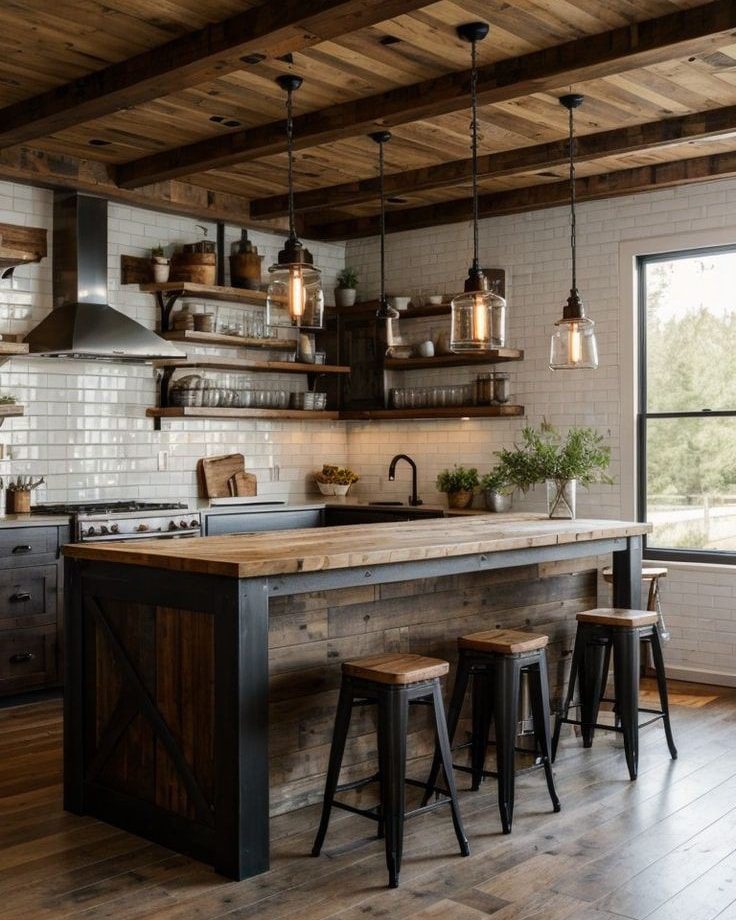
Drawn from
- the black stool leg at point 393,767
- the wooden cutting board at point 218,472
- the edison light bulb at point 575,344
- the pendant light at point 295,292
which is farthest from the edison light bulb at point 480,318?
the wooden cutting board at point 218,472

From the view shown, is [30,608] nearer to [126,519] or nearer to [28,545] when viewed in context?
[28,545]

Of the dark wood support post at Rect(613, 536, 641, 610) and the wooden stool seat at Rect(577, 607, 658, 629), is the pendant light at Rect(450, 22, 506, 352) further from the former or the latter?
the dark wood support post at Rect(613, 536, 641, 610)

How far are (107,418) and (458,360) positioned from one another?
2546mm

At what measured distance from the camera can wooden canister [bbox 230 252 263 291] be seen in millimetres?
7809

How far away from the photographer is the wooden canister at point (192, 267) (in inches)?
290

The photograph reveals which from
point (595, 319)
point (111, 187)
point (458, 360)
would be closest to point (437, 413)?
point (458, 360)

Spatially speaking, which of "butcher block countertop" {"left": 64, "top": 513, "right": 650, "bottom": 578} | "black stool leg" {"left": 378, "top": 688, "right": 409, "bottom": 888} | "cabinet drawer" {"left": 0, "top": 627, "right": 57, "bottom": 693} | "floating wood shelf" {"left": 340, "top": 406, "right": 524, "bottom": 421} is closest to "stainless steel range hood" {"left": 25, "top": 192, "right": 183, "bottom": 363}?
"cabinet drawer" {"left": 0, "top": 627, "right": 57, "bottom": 693}

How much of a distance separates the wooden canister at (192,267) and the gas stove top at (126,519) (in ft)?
5.25

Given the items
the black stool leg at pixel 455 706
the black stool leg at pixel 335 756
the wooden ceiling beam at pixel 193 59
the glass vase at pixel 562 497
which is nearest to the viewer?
the black stool leg at pixel 335 756

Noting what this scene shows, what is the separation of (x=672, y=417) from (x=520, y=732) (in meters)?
2.89

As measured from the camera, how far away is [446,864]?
3.70 meters

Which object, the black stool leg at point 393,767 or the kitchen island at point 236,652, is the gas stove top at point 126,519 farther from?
the black stool leg at point 393,767

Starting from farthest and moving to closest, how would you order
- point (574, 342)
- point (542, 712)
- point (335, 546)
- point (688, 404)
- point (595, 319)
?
point (595, 319), point (688, 404), point (574, 342), point (542, 712), point (335, 546)

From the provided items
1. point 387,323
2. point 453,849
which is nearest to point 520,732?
point 453,849
